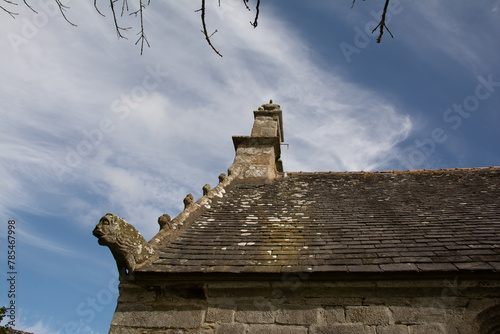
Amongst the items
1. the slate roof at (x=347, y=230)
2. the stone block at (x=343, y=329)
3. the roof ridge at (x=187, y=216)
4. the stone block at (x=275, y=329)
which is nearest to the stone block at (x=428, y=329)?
the stone block at (x=343, y=329)

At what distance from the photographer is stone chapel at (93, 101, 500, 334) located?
11.5 ft

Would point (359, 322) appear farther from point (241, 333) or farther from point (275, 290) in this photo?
point (241, 333)

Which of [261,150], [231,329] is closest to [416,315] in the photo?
[231,329]

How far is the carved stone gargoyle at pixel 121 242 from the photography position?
3.83m

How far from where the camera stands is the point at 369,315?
3.52m

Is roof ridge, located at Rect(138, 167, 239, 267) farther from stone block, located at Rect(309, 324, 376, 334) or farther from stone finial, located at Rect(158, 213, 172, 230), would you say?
stone block, located at Rect(309, 324, 376, 334)

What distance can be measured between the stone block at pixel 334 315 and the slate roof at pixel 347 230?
442 millimetres

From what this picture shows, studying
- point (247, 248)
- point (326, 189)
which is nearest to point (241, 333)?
point (247, 248)

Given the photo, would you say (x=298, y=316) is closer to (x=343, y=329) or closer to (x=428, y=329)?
(x=343, y=329)

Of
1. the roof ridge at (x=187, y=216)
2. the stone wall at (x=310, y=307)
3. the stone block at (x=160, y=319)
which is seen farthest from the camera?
the roof ridge at (x=187, y=216)

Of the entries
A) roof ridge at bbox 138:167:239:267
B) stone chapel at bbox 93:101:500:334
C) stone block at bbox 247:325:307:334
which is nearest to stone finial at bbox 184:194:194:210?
roof ridge at bbox 138:167:239:267

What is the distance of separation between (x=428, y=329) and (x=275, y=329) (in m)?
1.64

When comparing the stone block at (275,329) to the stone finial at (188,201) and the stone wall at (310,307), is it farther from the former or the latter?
the stone finial at (188,201)

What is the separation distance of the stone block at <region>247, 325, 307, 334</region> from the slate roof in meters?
0.60
